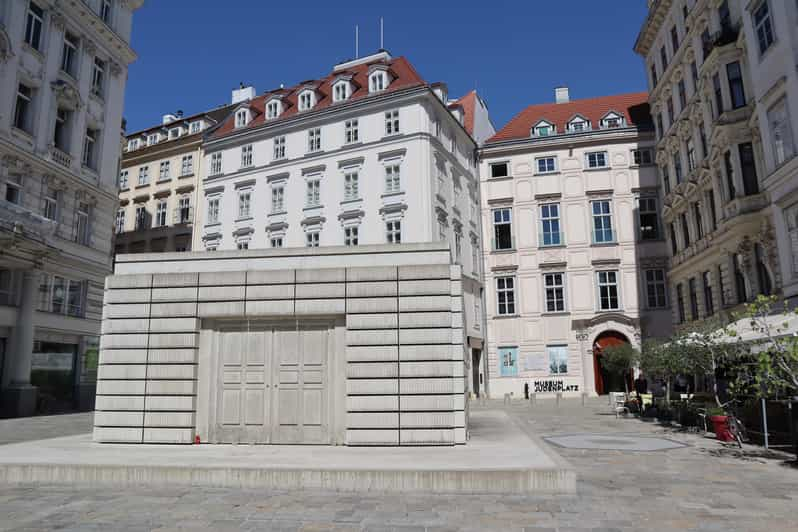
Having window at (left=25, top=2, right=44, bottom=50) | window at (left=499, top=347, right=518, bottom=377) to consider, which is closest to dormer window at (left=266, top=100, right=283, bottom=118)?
window at (left=25, top=2, right=44, bottom=50)

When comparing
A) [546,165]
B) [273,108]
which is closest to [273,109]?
[273,108]

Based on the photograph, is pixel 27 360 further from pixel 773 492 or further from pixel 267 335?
pixel 773 492

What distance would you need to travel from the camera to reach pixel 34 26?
2764 centimetres

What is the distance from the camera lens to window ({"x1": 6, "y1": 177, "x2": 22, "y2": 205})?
2583cm

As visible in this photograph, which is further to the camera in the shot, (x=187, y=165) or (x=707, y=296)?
(x=187, y=165)

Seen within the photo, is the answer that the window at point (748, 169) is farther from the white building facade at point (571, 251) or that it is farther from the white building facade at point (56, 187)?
the white building facade at point (56, 187)

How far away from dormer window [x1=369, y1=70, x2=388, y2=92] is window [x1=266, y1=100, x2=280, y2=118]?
27.2 ft

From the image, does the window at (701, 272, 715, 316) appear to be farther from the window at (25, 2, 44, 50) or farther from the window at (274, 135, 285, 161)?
the window at (25, 2, 44, 50)

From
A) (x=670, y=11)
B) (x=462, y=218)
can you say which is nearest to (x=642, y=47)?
A: (x=670, y=11)

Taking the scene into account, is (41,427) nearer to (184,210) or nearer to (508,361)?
(184,210)

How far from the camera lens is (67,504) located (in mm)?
8320

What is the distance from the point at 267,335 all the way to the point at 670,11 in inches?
1272

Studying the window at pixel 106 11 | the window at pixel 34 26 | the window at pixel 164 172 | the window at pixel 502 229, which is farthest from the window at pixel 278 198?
the window at pixel 34 26

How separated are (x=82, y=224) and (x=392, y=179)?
58.6 feet
